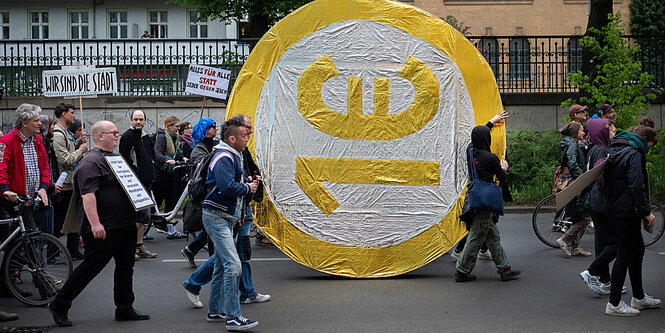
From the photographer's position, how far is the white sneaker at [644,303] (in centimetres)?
659

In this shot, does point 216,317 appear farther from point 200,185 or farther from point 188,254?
point 188,254

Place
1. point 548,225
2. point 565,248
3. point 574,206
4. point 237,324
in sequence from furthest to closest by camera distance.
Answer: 1. point 548,225
2. point 574,206
3. point 565,248
4. point 237,324

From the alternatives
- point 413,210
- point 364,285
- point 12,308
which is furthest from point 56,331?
point 413,210

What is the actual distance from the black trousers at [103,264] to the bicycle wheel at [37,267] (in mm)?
767

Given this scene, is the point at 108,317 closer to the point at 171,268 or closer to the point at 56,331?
the point at 56,331

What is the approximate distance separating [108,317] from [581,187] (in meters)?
4.36

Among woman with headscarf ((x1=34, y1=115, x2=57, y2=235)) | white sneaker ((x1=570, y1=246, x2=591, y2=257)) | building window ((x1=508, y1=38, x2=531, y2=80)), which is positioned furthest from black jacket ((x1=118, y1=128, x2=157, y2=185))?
building window ((x1=508, y1=38, x2=531, y2=80))

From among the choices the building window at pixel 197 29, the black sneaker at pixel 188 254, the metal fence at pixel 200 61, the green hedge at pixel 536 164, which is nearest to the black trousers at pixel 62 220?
the black sneaker at pixel 188 254

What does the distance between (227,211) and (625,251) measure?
3.42 m

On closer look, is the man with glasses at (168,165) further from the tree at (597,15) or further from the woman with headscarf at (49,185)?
the tree at (597,15)

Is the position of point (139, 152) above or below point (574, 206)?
above

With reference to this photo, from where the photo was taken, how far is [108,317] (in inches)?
258

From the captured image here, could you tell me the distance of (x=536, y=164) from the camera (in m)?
15.8

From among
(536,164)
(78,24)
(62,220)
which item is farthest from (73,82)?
(78,24)
